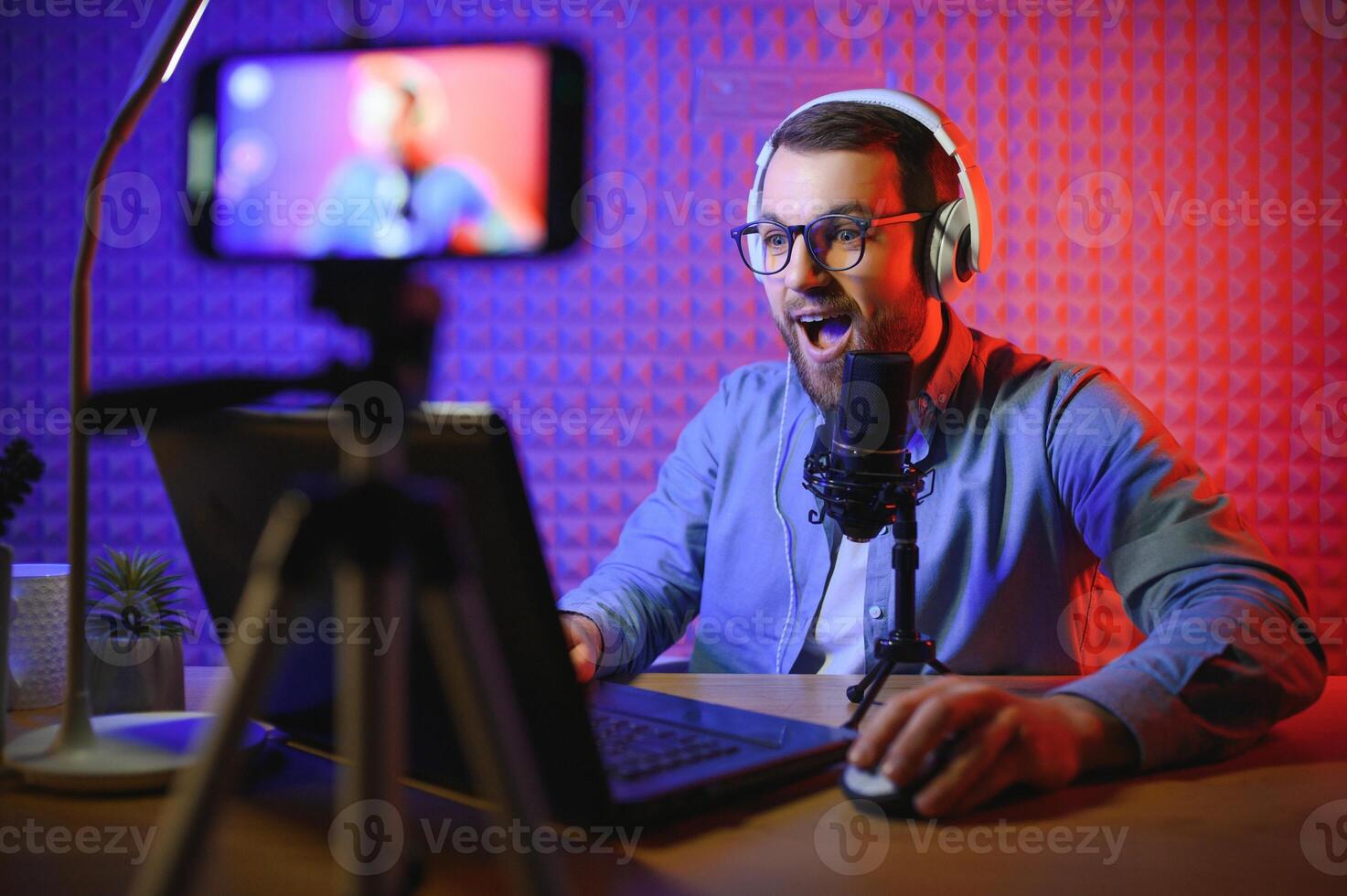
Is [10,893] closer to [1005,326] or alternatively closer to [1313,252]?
[1005,326]

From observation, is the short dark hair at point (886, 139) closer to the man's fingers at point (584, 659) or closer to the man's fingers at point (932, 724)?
the man's fingers at point (584, 659)

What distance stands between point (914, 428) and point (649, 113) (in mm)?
1708

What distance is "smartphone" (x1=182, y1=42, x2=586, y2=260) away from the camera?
0.44 metres

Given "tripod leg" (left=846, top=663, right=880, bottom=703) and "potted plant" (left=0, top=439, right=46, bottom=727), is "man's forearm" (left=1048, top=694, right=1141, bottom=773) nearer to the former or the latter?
"tripod leg" (left=846, top=663, right=880, bottom=703)

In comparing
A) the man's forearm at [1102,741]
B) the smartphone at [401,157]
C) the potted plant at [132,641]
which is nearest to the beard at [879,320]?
the man's forearm at [1102,741]

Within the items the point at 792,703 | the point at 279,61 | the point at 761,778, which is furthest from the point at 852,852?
the point at 279,61

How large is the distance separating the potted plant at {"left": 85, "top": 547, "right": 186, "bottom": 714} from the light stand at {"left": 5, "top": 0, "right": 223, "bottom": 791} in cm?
9

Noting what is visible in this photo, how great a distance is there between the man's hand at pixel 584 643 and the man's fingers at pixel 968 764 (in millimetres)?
460

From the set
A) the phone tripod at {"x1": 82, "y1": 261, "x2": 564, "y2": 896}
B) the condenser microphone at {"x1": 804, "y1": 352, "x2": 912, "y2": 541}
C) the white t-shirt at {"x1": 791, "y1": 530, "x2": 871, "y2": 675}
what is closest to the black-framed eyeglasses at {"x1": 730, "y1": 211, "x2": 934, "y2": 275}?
the white t-shirt at {"x1": 791, "y1": 530, "x2": 871, "y2": 675}

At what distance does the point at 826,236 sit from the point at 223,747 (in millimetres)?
1294

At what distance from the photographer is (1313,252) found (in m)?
2.90

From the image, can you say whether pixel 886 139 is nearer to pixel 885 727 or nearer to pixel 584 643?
pixel 584 643

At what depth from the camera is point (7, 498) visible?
796 millimetres

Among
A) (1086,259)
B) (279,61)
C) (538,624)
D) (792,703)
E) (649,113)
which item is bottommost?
(792,703)
